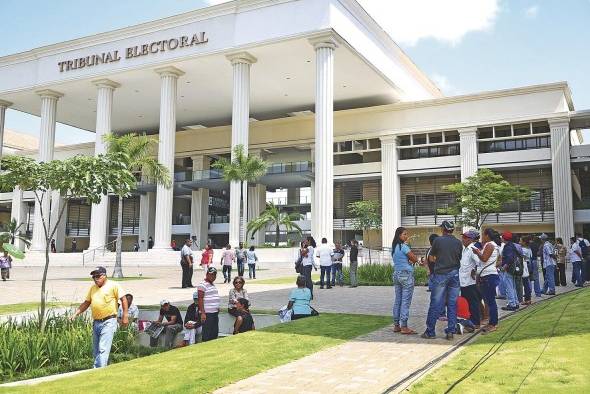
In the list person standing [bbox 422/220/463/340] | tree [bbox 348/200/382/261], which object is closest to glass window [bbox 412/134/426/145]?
tree [bbox 348/200/382/261]

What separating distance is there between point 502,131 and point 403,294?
107ft

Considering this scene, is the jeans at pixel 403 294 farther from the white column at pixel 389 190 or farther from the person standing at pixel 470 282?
the white column at pixel 389 190

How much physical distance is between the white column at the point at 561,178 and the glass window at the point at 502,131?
3.08 m

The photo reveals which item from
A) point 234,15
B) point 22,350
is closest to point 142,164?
point 234,15

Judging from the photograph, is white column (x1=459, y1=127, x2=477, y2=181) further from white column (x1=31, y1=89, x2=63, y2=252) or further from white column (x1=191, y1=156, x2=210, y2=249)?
white column (x1=31, y1=89, x2=63, y2=252)

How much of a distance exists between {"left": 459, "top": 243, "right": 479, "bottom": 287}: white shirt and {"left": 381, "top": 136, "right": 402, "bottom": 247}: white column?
29818 millimetres

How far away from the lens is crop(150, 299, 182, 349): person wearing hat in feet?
33.8

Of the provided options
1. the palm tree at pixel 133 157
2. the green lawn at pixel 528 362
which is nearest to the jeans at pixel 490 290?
the green lawn at pixel 528 362

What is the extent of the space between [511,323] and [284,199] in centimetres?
4196

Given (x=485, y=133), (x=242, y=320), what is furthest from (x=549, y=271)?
(x=485, y=133)

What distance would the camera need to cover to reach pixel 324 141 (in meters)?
31.4

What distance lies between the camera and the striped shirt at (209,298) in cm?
944

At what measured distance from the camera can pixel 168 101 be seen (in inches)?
1401

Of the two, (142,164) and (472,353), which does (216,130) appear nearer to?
(142,164)
